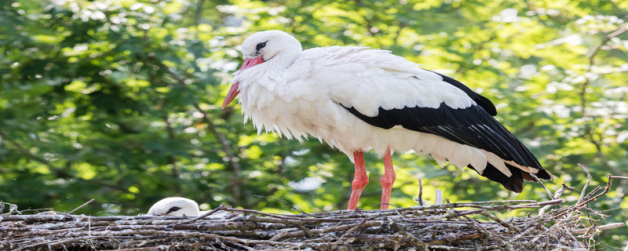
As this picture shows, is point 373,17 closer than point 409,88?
No

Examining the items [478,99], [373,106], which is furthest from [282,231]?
[478,99]

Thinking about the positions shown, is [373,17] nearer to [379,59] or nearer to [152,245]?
[379,59]

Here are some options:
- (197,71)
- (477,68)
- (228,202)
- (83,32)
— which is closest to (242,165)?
(228,202)

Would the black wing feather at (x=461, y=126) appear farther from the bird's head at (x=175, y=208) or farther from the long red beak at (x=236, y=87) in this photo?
the bird's head at (x=175, y=208)

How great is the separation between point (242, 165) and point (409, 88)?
3.33m

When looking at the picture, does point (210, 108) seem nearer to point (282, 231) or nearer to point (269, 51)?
point (269, 51)

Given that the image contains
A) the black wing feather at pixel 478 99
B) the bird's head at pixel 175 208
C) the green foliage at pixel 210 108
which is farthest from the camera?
the green foliage at pixel 210 108

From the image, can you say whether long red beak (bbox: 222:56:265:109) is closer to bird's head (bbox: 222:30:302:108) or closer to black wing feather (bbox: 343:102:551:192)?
bird's head (bbox: 222:30:302:108)

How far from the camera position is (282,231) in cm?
435

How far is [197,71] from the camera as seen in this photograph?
8422 millimetres

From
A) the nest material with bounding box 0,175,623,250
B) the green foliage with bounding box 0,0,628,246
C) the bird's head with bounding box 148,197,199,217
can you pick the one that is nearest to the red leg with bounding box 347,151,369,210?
the bird's head with bounding box 148,197,199,217

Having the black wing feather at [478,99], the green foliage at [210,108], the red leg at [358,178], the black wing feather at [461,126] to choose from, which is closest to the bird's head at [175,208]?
the red leg at [358,178]

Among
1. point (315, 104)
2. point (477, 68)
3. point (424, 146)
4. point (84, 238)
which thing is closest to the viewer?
point (84, 238)

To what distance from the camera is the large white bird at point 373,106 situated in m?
5.36
